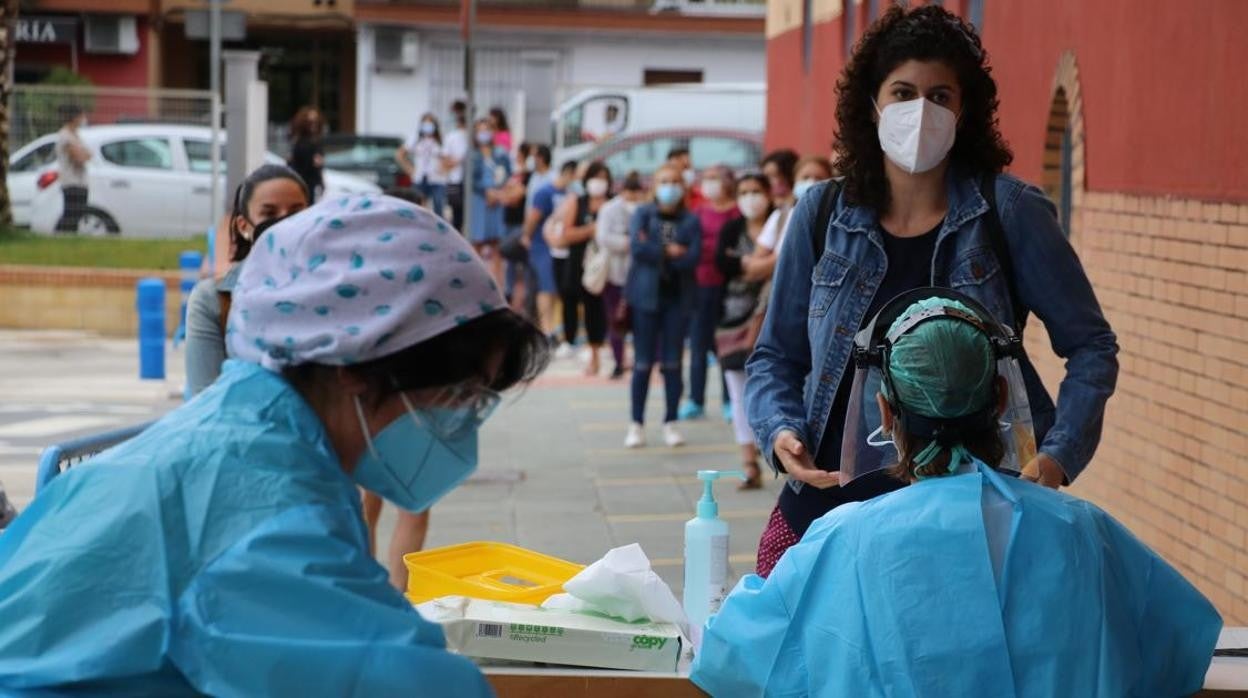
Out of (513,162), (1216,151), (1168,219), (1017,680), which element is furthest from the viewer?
(513,162)

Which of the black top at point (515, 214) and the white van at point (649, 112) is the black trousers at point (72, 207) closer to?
the black top at point (515, 214)

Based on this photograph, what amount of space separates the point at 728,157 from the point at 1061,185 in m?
16.6

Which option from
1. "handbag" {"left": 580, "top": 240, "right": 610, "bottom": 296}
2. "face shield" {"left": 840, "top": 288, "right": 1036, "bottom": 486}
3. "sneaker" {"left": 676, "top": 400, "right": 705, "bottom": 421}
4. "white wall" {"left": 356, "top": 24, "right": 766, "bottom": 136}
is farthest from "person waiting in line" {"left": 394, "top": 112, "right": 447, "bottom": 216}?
"face shield" {"left": 840, "top": 288, "right": 1036, "bottom": 486}

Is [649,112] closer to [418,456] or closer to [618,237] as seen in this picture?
[618,237]

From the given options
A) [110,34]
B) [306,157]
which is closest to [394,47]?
[110,34]

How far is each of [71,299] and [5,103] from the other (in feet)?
11.1

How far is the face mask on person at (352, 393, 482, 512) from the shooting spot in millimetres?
2104

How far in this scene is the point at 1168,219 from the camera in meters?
7.04

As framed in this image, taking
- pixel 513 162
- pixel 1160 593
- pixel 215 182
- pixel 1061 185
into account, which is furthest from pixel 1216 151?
pixel 513 162

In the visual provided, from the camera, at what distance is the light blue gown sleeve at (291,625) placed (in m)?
1.86

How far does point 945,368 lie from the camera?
288 cm

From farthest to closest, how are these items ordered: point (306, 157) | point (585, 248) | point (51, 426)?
1. point (306, 157)
2. point (585, 248)
3. point (51, 426)

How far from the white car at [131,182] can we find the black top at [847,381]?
16873mm

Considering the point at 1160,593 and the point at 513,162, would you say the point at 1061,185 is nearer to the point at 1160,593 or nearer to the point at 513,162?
the point at 1160,593
